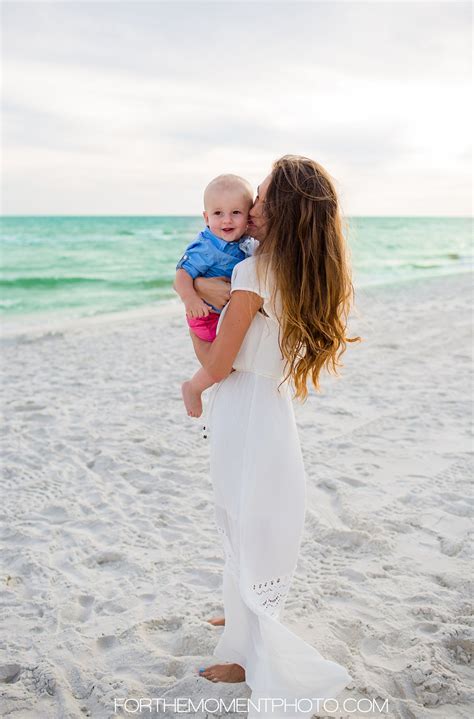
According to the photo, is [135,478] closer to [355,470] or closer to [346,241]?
[355,470]

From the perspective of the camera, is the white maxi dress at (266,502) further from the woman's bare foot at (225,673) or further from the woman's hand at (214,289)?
the woman's bare foot at (225,673)

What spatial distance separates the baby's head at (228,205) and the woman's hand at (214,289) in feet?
0.46

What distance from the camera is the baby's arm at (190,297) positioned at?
211cm

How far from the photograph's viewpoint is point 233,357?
2041 mm

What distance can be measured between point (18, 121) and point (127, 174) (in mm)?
13188

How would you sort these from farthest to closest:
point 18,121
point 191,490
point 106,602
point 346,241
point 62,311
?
1. point 18,121
2. point 62,311
3. point 191,490
4. point 106,602
5. point 346,241

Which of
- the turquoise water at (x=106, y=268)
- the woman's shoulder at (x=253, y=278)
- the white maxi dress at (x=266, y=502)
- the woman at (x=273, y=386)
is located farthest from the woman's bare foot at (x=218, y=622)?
the turquoise water at (x=106, y=268)

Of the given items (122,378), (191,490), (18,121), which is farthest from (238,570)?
(18,121)

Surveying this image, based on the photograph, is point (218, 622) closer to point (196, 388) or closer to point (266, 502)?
point (266, 502)

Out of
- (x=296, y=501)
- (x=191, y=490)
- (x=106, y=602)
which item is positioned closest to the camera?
(x=296, y=501)

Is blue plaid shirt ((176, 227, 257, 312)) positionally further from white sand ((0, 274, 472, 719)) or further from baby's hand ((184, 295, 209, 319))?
white sand ((0, 274, 472, 719))

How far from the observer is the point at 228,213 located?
2039 millimetres

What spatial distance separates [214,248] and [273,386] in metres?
0.51

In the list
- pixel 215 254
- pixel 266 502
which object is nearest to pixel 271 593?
pixel 266 502
